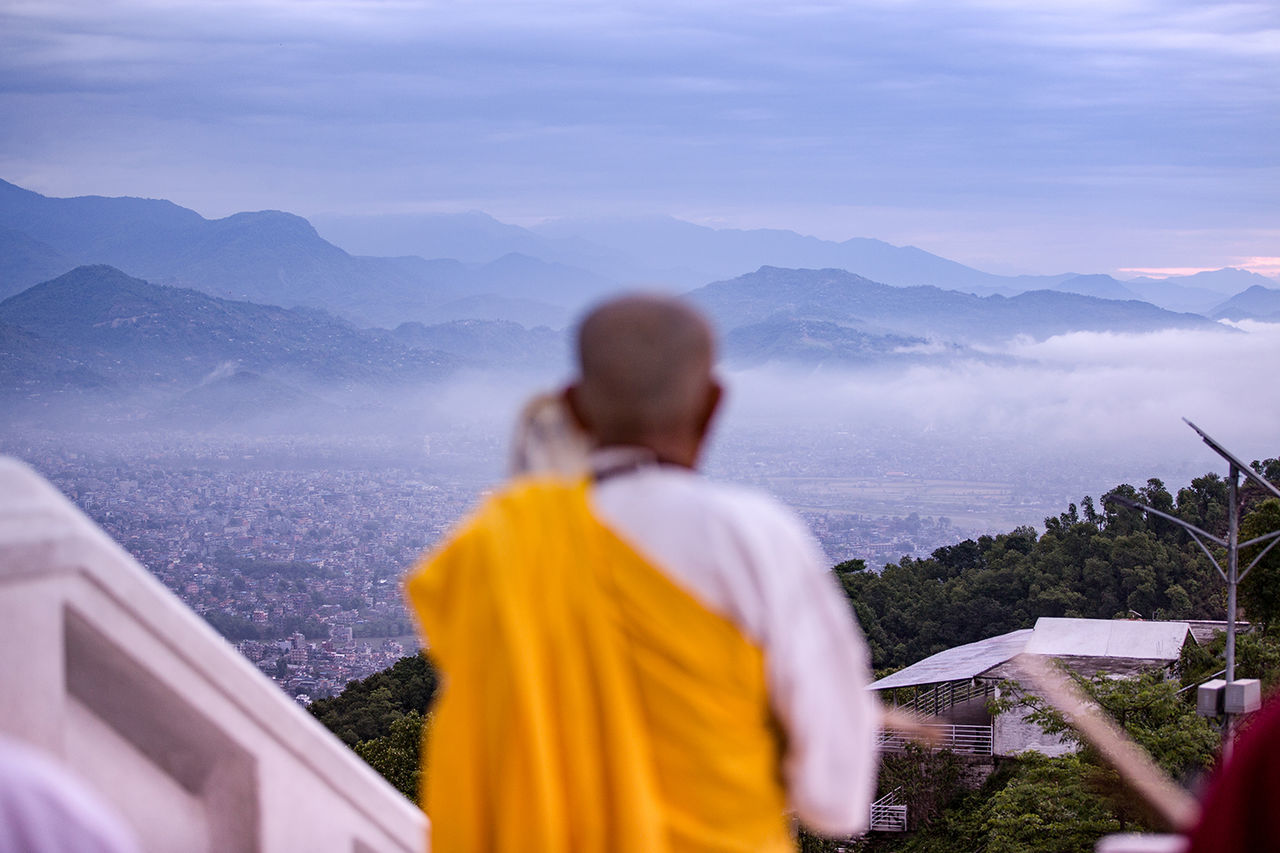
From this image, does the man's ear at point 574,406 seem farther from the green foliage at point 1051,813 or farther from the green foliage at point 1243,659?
the green foliage at point 1243,659

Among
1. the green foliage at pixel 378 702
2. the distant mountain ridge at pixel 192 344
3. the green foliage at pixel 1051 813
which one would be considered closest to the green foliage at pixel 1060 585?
the green foliage at pixel 378 702

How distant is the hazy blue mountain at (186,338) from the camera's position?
150750 millimetres

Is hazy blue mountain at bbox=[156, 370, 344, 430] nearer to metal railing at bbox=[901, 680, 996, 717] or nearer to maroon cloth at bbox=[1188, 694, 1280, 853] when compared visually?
metal railing at bbox=[901, 680, 996, 717]

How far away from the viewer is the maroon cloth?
1514mm

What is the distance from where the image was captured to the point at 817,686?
75.5 inches

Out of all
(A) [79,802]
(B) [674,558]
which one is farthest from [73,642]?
(B) [674,558]

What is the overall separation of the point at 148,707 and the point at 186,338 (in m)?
168

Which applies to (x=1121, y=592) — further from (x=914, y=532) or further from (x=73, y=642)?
(x=914, y=532)

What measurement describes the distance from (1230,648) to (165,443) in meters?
150

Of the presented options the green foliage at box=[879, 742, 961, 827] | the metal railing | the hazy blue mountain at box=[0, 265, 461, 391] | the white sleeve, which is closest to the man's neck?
the white sleeve

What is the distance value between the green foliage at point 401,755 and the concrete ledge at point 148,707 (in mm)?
22470

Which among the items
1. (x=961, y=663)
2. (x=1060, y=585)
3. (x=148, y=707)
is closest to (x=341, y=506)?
(x=1060, y=585)

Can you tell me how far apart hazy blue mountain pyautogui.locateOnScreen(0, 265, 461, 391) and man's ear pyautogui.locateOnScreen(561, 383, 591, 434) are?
524ft

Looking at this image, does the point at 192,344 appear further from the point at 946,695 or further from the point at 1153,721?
the point at 1153,721
